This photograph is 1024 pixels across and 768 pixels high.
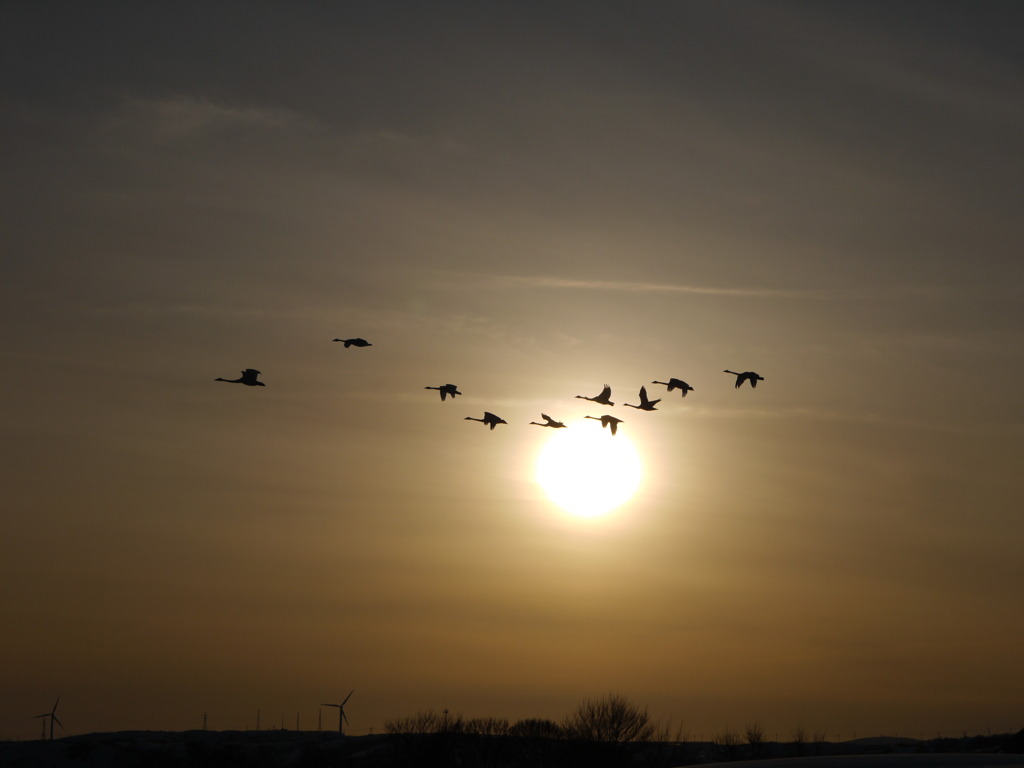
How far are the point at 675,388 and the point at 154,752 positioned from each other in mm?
127693

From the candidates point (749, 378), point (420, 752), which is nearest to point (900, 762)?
point (749, 378)

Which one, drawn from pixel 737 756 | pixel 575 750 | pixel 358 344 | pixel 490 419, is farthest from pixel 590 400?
pixel 737 756

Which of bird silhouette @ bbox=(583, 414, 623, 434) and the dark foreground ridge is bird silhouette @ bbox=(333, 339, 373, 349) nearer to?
bird silhouette @ bbox=(583, 414, 623, 434)

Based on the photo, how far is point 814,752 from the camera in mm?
171250

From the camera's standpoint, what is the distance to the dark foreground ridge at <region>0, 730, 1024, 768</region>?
13075 cm

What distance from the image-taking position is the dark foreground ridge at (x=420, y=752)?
5148 inches

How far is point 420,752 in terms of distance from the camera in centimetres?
13062

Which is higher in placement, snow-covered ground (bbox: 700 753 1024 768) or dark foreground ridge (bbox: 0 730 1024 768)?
dark foreground ridge (bbox: 0 730 1024 768)

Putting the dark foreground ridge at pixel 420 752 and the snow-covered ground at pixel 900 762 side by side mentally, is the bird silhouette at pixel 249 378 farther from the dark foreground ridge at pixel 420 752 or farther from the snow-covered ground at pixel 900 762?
the dark foreground ridge at pixel 420 752

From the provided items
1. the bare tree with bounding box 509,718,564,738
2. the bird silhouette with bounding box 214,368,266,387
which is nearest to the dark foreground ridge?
the bare tree with bounding box 509,718,564,738

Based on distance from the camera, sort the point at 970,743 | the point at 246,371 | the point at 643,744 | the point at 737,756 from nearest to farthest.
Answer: the point at 246,371 → the point at 643,744 → the point at 737,756 → the point at 970,743

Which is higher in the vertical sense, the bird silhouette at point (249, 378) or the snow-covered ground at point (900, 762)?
the bird silhouette at point (249, 378)

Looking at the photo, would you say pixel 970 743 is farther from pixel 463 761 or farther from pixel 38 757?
pixel 38 757

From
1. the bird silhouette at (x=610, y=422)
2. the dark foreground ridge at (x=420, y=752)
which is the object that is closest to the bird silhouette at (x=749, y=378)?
the bird silhouette at (x=610, y=422)
